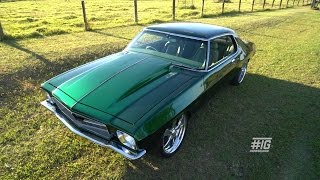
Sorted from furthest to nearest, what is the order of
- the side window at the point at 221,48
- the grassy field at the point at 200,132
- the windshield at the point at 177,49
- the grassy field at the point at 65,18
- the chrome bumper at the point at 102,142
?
the grassy field at the point at 65,18
the side window at the point at 221,48
the windshield at the point at 177,49
the grassy field at the point at 200,132
the chrome bumper at the point at 102,142

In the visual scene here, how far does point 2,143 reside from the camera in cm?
383

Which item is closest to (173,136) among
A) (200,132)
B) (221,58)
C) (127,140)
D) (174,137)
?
(174,137)

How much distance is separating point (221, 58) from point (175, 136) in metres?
1.74

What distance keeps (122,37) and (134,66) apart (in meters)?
6.03

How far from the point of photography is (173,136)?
3.71m

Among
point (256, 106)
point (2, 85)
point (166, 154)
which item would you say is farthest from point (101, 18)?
point (166, 154)

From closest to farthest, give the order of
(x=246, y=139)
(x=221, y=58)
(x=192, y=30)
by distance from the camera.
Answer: (x=246, y=139) < (x=192, y=30) < (x=221, y=58)

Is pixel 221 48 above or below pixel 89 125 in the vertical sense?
above

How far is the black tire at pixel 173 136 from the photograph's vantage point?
3.48m

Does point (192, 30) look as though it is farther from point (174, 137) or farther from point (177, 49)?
point (174, 137)

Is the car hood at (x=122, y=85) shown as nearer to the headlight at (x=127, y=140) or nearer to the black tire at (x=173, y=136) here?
the headlight at (x=127, y=140)

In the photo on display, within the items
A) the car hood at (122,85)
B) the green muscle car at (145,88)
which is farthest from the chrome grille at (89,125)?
the car hood at (122,85)

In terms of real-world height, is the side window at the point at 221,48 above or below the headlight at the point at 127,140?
above

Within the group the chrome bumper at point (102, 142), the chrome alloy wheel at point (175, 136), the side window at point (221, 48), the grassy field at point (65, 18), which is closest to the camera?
the chrome bumper at point (102, 142)
